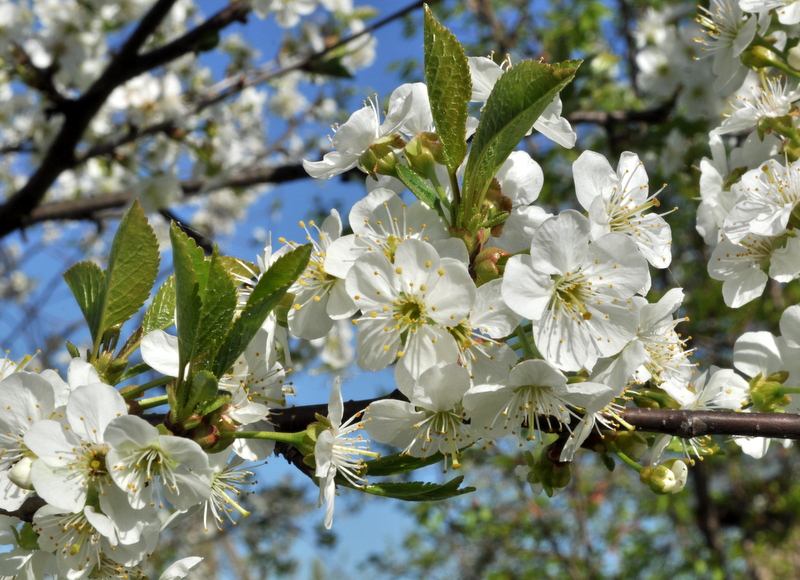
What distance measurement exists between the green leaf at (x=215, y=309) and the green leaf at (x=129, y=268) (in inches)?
5.7

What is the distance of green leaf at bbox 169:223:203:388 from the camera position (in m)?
0.85

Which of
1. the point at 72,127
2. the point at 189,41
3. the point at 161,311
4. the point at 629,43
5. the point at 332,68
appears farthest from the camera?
the point at 629,43

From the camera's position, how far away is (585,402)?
0.94 metres

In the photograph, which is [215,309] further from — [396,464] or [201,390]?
[396,464]

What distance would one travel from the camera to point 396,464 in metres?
1.07

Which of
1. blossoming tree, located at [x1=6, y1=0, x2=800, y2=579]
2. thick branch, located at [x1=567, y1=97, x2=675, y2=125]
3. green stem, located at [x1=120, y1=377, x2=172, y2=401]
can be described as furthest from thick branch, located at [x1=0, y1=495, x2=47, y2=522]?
thick branch, located at [x1=567, y1=97, x2=675, y2=125]

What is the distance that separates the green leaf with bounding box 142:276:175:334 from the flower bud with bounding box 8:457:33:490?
0.92 ft

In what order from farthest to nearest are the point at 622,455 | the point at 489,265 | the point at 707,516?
1. the point at 707,516
2. the point at 622,455
3. the point at 489,265

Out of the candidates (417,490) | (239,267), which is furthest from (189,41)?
(417,490)

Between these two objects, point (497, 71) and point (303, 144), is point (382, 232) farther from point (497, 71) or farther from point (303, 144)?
point (303, 144)

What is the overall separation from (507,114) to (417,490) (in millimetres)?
574

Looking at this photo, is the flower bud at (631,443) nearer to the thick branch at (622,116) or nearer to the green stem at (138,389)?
the green stem at (138,389)

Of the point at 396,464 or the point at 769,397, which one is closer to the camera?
the point at 396,464

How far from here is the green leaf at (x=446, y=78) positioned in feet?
3.09
